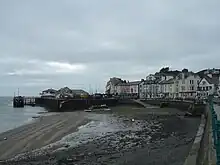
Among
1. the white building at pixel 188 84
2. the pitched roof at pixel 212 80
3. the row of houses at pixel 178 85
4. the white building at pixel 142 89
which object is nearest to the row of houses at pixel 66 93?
the white building at pixel 142 89

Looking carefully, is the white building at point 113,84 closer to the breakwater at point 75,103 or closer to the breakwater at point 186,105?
the breakwater at point 75,103

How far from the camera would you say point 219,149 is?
19.0 feet

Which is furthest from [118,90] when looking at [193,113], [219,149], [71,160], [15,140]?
[219,149]

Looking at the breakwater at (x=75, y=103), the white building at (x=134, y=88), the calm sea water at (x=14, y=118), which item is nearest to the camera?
the calm sea water at (x=14, y=118)

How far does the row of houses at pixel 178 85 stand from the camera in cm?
9364

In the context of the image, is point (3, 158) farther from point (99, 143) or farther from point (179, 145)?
point (179, 145)

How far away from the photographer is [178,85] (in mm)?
102500

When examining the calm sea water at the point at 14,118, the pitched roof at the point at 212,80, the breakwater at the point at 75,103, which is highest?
the pitched roof at the point at 212,80

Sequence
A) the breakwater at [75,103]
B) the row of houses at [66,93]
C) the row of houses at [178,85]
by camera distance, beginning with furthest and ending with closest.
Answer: the row of houses at [66,93] < the row of houses at [178,85] < the breakwater at [75,103]

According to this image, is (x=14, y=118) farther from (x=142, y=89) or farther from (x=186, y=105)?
(x=142, y=89)

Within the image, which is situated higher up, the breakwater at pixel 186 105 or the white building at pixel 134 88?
the white building at pixel 134 88

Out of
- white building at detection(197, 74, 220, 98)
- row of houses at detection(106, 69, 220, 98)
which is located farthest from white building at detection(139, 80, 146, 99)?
white building at detection(197, 74, 220, 98)

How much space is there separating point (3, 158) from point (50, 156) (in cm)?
327

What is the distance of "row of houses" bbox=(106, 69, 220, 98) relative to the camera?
93637 mm
